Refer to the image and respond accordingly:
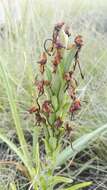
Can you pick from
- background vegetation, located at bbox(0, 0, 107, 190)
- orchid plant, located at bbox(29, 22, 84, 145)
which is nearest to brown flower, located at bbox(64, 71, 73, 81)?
orchid plant, located at bbox(29, 22, 84, 145)

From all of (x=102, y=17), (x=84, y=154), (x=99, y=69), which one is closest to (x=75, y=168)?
(x=84, y=154)

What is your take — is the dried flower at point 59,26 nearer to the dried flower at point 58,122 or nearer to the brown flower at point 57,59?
the brown flower at point 57,59

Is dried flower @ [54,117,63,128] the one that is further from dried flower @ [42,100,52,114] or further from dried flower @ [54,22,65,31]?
dried flower @ [54,22,65,31]

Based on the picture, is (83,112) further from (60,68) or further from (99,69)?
(60,68)

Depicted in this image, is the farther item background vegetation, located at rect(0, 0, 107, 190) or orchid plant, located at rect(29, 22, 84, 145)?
background vegetation, located at rect(0, 0, 107, 190)

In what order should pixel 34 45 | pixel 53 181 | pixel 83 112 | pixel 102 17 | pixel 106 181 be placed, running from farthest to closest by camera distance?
1. pixel 102 17
2. pixel 34 45
3. pixel 83 112
4. pixel 106 181
5. pixel 53 181

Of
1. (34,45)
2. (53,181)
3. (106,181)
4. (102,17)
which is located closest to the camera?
(53,181)

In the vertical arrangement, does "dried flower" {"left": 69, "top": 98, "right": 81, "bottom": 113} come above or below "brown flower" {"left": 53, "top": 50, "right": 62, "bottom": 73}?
below

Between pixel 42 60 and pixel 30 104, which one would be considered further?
pixel 30 104

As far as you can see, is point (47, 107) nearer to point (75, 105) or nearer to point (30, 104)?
point (75, 105)

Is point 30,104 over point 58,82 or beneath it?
beneath

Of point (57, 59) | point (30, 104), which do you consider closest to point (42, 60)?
point (57, 59)
